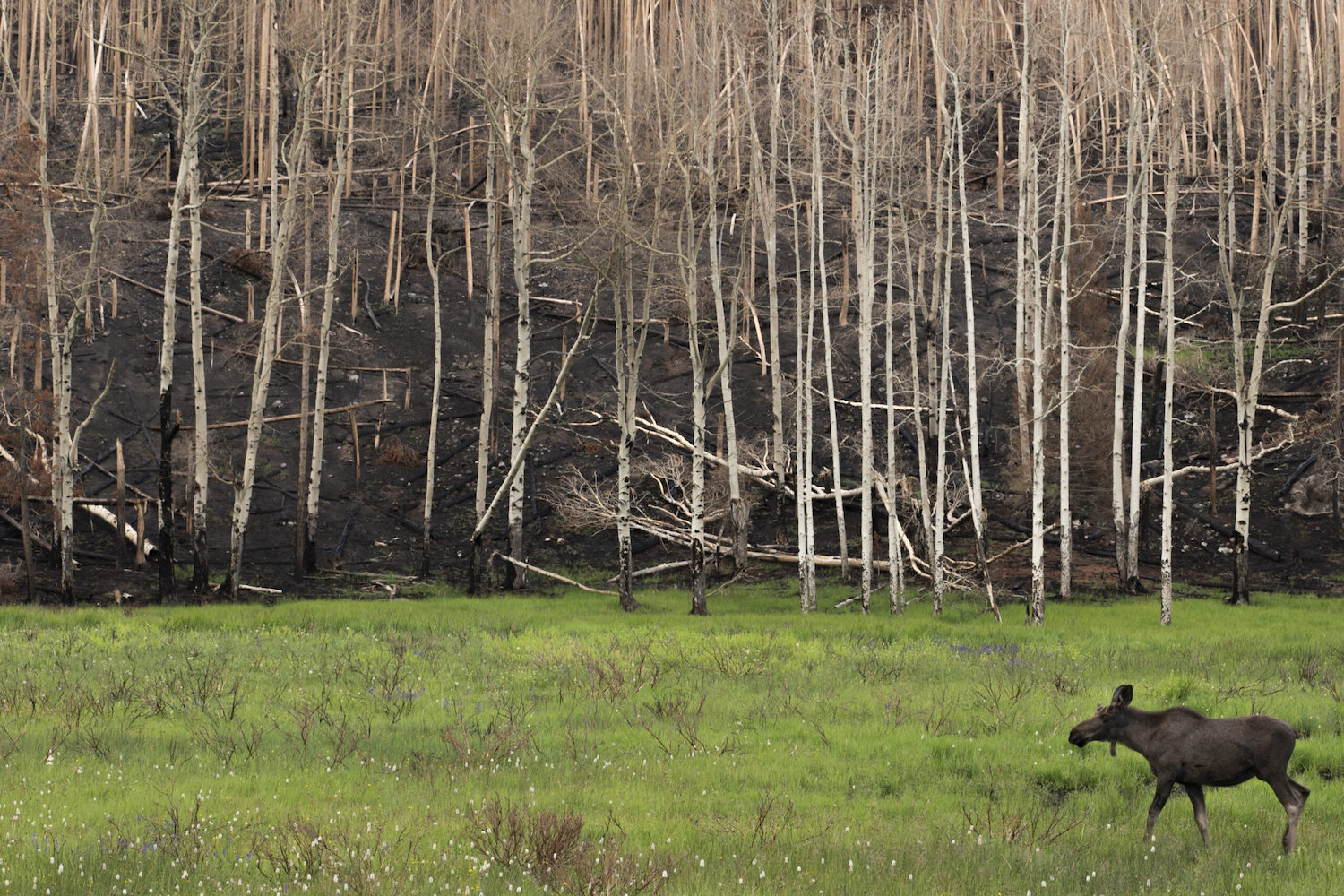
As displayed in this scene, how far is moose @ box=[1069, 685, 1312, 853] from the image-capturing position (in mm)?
6957

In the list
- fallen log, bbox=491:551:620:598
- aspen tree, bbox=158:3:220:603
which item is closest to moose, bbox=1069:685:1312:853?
fallen log, bbox=491:551:620:598

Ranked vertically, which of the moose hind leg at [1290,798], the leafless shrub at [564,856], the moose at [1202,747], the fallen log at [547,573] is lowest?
the fallen log at [547,573]

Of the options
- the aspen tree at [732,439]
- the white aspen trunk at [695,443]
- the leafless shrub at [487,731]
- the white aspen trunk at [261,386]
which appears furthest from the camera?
the aspen tree at [732,439]

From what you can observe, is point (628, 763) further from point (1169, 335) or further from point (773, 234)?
point (773, 234)

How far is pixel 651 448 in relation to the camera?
1339 inches

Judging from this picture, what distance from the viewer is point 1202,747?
23.5 ft

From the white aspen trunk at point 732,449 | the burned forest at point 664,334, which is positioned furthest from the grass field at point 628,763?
the white aspen trunk at point 732,449

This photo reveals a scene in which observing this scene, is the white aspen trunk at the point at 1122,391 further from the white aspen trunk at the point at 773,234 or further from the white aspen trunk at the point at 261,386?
the white aspen trunk at the point at 261,386

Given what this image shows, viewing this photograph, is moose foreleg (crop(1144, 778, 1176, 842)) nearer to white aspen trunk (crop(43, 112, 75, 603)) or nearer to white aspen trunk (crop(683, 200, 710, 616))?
white aspen trunk (crop(683, 200, 710, 616))

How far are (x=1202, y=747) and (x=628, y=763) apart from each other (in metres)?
4.54

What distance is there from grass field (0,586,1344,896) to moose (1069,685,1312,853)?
16.7 inches

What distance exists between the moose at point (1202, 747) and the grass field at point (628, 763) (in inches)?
16.7

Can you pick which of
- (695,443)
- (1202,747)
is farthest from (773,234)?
(1202,747)

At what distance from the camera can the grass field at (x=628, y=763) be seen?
6.80 meters
